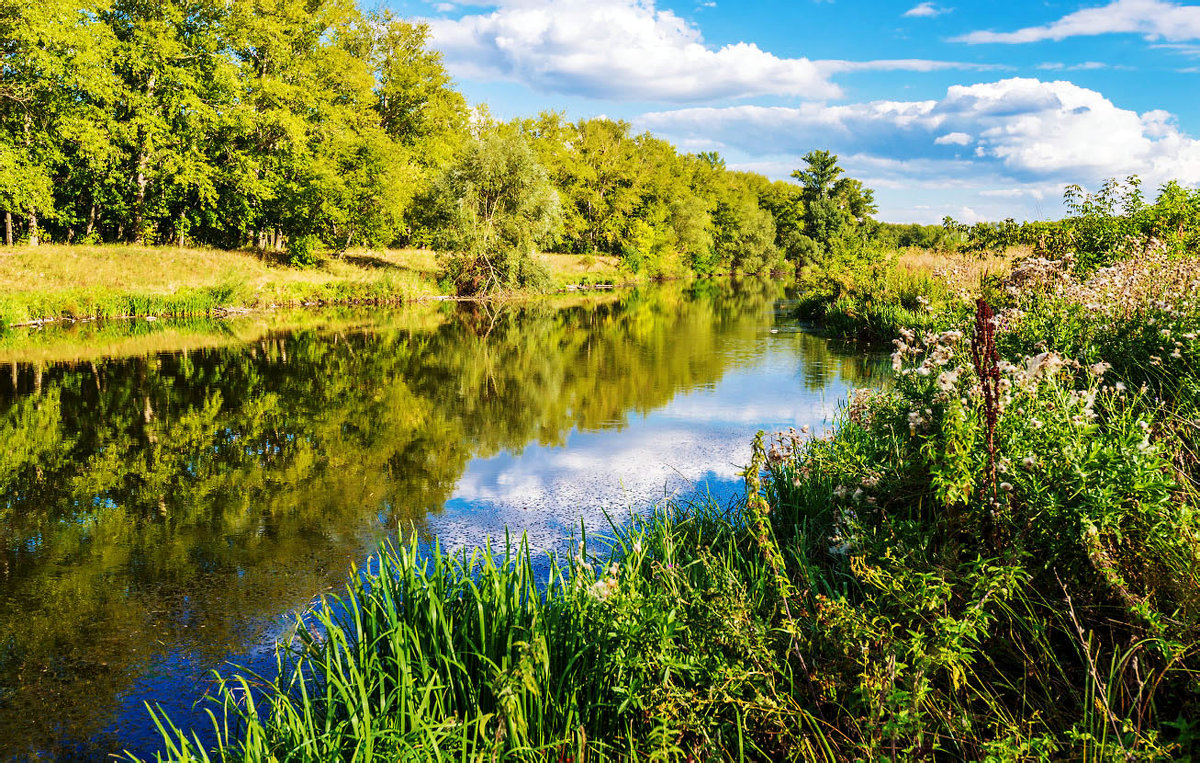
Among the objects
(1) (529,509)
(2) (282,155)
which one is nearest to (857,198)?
(2) (282,155)

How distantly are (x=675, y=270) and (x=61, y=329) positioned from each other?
5260cm

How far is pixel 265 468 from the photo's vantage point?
373 inches

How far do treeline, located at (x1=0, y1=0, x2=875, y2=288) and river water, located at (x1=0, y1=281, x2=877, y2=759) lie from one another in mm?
15181

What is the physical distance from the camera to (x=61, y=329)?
73.6 feet

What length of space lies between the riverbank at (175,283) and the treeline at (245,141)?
7.04ft

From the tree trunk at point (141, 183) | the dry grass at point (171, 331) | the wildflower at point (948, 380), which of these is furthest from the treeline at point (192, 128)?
the wildflower at point (948, 380)

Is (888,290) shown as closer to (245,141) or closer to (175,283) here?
(175,283)

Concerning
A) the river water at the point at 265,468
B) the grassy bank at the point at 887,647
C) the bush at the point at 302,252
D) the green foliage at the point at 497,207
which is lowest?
the river water at the point at 265,468

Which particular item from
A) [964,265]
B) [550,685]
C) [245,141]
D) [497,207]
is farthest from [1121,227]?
[245,141]

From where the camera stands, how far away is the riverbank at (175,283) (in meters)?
24.7

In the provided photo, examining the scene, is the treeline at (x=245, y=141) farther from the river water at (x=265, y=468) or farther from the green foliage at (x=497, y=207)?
the river water at (x=265, y=468)

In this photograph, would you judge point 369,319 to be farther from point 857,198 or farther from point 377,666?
point 857,198

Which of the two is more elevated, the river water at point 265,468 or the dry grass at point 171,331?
the dry grass at point 171,331

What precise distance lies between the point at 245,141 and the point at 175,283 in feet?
42.4
